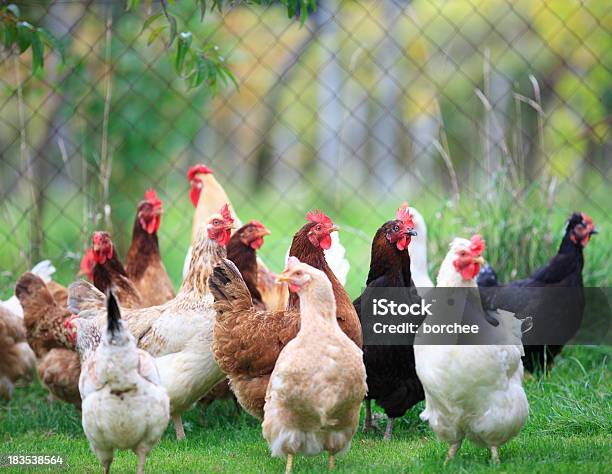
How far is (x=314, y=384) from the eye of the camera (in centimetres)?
404

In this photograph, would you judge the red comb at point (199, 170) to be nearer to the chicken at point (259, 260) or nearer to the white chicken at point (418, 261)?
the chicken at point (259, 260)

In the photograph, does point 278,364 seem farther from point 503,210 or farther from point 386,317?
point 503,210

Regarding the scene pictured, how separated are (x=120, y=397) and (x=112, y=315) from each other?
1.33 ft

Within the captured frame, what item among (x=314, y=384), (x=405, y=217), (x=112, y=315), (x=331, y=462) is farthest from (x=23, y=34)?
(x=331, y=462)

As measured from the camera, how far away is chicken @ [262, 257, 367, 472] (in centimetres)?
404

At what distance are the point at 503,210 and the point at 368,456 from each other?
300 centimetres

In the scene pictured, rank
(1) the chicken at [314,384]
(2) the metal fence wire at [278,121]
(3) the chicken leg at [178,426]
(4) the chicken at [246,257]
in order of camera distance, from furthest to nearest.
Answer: (2) the metal fence wire at [278,121]
(4) the chicken at [246,257]
(3) the chicken leg at [178,426]
(1) the chicken at [314,384]

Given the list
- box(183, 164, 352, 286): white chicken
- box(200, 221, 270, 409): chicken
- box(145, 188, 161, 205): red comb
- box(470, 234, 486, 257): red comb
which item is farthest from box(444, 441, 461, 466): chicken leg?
box(145, 188, 161, 205): red comb

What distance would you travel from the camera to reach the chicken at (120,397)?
12.9ft

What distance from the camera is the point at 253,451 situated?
4863 millimetres

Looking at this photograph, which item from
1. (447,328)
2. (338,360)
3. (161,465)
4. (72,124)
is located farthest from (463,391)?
(72,124)

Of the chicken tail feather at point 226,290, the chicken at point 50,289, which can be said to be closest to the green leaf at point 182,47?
the chicken tail feather at point 226,290

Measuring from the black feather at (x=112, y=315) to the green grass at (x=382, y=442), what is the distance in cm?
94

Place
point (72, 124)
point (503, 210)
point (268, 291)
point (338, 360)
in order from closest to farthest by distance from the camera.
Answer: point (338, 360)
point (268, 291)
point (503, 210)
point (72, 124)
